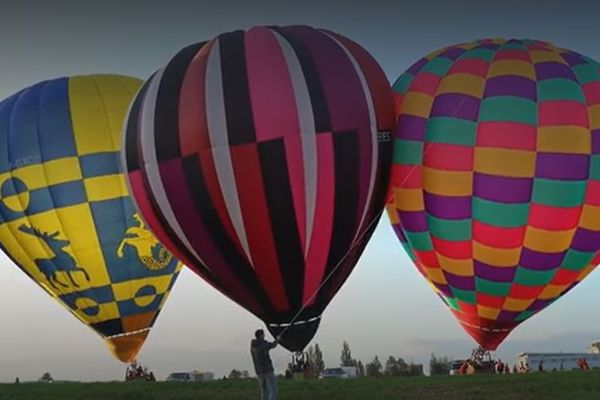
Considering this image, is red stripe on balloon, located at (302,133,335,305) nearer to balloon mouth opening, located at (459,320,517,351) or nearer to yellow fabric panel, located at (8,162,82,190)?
balloon mouth opening, located at (459,320,517,351)

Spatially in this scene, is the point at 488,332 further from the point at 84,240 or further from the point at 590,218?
the point at 84,240

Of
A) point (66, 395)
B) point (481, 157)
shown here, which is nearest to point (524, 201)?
point (481, 157)

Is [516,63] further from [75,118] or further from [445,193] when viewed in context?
[75,118]

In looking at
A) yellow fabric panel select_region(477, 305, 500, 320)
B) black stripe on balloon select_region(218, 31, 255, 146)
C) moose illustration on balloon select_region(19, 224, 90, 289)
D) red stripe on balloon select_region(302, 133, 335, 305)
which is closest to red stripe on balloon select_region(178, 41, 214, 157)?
black stripe on balloon select_region(218, 31, 255, 146)

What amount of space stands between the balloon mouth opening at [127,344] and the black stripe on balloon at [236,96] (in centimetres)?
864

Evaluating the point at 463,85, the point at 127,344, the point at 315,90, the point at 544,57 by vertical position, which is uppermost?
the point at 544,57

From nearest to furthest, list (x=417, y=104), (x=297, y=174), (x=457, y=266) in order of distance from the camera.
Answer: (x=297, y=174)
(x=417, y=104)
(x=457, y=266)

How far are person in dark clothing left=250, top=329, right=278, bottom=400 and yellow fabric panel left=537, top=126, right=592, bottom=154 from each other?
8.11 meters

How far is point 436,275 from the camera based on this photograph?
20.6 meters

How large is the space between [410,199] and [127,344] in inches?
329

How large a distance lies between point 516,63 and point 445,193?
3.23 metres

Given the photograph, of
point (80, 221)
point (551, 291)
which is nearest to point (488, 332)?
point (551, 291)

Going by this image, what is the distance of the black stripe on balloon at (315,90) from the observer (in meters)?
16.9

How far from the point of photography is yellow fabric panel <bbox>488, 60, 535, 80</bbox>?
19.8 m
